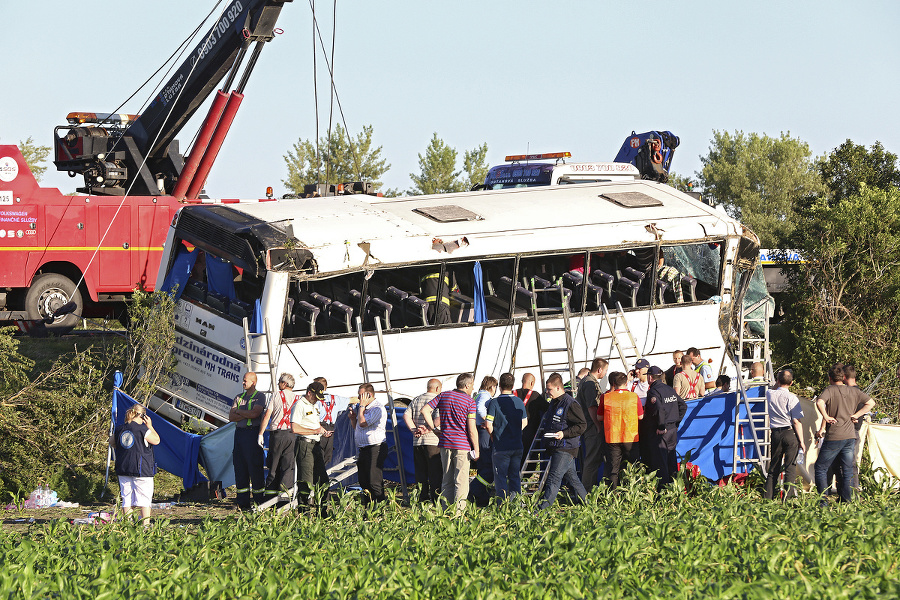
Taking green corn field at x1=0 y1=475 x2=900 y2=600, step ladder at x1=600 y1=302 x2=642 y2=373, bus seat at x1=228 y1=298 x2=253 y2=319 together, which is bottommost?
step ladder at x1=600 y1=302 x2=642 y2=373

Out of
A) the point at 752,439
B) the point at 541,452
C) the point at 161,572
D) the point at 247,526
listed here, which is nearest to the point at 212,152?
the point at 541,452

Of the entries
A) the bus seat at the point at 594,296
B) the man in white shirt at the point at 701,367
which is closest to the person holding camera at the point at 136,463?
the bus seat at the point at 594,296

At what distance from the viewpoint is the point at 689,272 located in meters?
17.1

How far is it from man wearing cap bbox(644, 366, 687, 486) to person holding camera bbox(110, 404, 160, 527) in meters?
5.59

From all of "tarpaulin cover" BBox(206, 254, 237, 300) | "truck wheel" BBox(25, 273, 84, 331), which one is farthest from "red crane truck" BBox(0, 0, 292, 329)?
"tarpaulin cover" BBox(206, 254, 237, 300)

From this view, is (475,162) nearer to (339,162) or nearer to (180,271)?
(339,162)

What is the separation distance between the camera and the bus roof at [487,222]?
14.2m

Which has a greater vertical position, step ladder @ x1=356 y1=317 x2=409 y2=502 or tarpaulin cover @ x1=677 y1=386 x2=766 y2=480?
step ladder @ x1=356 y1=317 x2=409 y2=502

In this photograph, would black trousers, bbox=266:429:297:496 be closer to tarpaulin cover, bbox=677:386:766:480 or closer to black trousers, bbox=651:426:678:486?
black trousers, bbox=651:426:678:486

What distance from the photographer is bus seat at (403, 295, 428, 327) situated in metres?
14.6

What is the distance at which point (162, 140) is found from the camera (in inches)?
845

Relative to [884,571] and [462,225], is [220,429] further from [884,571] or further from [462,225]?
[884,571]

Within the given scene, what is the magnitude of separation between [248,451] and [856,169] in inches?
862

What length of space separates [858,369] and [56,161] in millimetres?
16284
